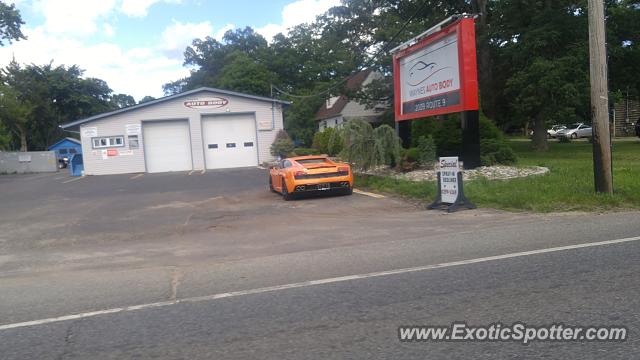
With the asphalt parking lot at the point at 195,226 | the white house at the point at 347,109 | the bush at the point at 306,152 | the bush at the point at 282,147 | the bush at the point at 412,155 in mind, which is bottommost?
the asphalt parking lot at the point at 195,226

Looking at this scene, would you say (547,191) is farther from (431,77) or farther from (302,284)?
(302,284)

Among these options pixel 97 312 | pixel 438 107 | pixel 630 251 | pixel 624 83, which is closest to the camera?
pixel 97 312

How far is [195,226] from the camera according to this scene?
36.7ft

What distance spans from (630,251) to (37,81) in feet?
220

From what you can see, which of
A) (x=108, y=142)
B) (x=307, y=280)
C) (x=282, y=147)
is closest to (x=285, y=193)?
(x=307, y=280)

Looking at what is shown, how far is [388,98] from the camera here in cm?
3262

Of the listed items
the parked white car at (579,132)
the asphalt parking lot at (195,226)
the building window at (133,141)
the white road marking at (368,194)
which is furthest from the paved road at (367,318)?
the parked white car at (579,132)

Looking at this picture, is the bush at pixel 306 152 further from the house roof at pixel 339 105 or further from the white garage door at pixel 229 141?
the house roof at pixel 339 105

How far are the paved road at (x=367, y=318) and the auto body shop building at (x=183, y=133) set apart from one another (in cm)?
2735

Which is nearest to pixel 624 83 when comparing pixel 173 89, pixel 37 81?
pixel 37 81

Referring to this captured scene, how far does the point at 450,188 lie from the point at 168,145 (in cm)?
2398

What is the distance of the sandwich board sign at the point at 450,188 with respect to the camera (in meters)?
11.2

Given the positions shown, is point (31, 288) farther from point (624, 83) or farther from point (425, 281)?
point (624, 83)

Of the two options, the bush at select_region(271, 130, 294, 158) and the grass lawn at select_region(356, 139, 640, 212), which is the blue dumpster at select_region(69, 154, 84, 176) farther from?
the grass lawn at select_region(356, 139, 640, 212)
